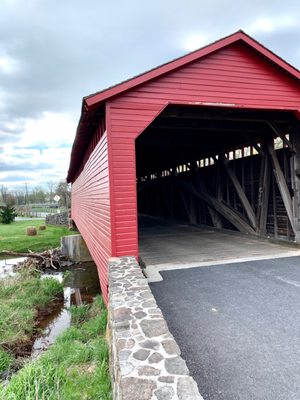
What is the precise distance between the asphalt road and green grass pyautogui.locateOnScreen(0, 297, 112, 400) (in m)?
1.20

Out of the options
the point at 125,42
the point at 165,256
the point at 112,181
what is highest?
the point at 125,42

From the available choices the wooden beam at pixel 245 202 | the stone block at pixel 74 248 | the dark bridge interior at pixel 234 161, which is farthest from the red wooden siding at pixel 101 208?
the stone block at pixel 74 248

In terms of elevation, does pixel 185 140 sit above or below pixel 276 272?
above

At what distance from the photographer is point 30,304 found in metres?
8.45

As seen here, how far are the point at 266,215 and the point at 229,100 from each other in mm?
3840

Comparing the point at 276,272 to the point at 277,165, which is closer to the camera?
the point at 276,272

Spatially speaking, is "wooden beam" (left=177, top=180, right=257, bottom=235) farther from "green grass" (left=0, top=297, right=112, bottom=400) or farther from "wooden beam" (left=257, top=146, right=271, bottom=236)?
"green grass" (left=0, top=297, right=112, bottom=400)

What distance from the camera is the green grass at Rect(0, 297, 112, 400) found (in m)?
3.50

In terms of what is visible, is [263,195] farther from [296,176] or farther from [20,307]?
[20,307]

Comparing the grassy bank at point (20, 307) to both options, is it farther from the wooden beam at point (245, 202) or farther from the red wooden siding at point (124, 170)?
the wooden beam at point (245, 202)

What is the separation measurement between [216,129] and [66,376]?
6490 millimetres

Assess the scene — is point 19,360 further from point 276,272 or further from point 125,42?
point 125,42

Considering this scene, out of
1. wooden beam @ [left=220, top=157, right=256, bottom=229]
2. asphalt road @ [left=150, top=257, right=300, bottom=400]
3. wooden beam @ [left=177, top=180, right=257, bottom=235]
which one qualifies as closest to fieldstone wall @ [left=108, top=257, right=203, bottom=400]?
asphalt road @ [left=150, top=257, right=300, bottom=400]

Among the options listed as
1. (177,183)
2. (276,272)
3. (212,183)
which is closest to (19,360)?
(276,272)
